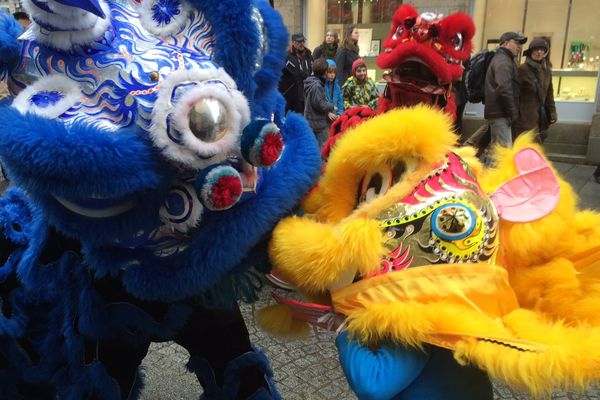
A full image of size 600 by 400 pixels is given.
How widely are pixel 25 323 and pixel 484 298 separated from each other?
1303mm

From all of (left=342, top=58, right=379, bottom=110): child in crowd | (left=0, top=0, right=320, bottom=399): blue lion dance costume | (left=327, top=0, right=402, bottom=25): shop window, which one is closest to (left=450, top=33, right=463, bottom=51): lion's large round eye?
(left=0, top=0, right=320, bottom=399): blue lion dance costume

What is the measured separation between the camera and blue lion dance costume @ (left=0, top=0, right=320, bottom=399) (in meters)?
1.10

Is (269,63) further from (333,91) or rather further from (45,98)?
(333,91)

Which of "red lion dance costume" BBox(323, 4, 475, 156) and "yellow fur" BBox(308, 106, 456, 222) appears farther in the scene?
"red lion dance costume" BBox(323, 4, 475, 156)

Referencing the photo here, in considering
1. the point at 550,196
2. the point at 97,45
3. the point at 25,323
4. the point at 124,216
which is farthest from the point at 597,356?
the point at 25,323

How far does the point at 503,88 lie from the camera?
15.7 feet

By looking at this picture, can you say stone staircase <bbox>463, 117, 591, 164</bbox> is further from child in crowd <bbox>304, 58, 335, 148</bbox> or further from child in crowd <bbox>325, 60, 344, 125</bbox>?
child in crowd <bbox>304, 58, 335, 148</bbox>

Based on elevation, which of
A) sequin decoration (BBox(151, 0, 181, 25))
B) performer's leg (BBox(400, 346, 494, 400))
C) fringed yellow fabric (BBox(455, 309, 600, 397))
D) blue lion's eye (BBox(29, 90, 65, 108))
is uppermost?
sequin decoration (BBox(151, 0, 181, 25))

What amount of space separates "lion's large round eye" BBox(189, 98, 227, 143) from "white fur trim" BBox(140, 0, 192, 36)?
0.26 metres

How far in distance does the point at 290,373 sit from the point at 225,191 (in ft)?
5.56

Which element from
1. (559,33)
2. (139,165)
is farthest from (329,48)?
(139,165)

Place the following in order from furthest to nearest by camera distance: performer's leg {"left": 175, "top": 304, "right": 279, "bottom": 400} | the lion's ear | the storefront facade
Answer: the storefront facade → performer's leg {"left": 175, "top": 304, "right": 279, "bottom": 400} → the lion's ear

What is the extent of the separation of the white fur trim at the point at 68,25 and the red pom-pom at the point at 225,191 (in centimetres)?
42

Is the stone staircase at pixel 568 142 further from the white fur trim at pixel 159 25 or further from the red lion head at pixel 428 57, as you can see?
the white fur trim at pixel 159 25
